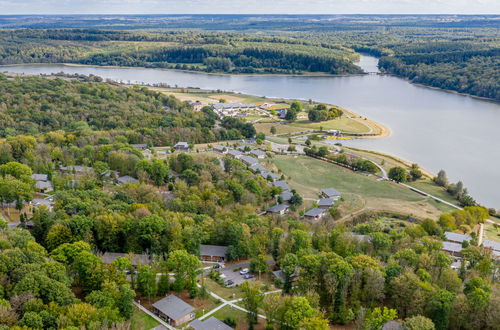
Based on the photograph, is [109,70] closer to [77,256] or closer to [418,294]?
[77,256]

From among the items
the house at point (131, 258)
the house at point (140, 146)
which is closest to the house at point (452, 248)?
the house at point (131, 258)

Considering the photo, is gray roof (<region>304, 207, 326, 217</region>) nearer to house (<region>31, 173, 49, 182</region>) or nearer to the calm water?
the calm water

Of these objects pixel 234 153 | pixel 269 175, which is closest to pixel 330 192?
pixel 269 175

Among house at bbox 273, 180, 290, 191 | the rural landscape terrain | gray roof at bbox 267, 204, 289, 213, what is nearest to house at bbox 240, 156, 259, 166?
the rural landscape terrain

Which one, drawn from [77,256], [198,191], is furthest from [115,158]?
[77,256]

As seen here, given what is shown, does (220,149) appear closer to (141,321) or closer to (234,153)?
(234,153)

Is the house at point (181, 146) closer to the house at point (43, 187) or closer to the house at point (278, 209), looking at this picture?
the house at point (43, 187)
